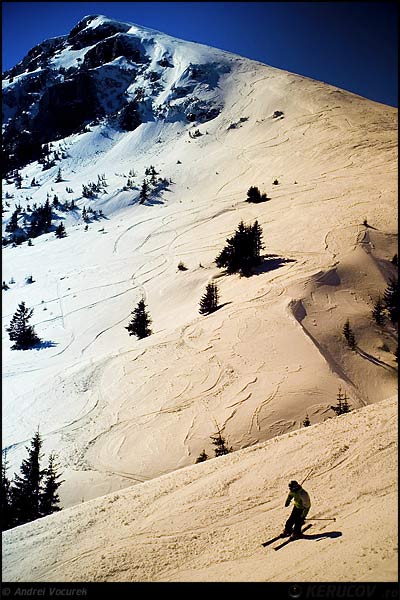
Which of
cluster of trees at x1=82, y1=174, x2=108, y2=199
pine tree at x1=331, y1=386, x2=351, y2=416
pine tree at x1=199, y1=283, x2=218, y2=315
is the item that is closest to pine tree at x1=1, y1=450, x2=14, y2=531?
pine tree at x1=331, y1=386, x2=351, y2=416

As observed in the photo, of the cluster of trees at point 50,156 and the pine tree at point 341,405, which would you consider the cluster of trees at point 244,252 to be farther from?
the cluster of trees at point 50,156

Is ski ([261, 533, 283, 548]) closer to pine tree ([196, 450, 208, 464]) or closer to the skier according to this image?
the skier

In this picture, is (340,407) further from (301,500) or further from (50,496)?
(50,496)

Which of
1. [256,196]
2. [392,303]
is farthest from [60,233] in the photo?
Answer: [392,303]

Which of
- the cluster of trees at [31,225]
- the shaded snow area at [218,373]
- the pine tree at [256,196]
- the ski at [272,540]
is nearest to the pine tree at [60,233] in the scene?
the shaded snow area at [218,373]

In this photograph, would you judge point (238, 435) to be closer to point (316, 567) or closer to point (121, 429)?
point (121, 429)

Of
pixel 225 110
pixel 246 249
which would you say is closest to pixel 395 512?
pixel 246 249

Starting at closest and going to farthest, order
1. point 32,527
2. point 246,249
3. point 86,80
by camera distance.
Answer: point 32,527 < point 246,249 < point 86,80
